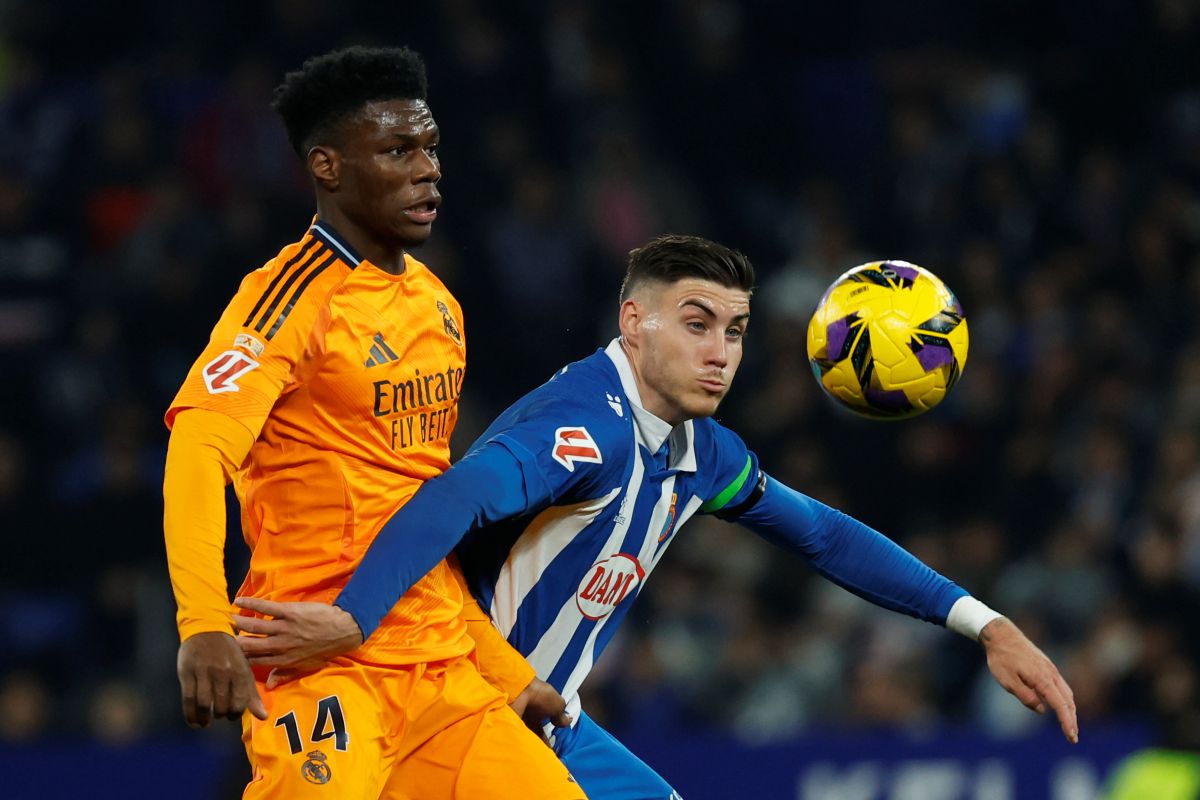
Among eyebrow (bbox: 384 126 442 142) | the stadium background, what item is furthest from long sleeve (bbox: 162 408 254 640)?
the stadium background

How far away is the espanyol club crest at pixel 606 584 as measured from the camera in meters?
4.51

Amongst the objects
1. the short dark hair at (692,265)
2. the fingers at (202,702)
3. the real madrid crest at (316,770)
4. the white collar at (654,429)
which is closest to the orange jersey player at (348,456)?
the real madrid crest at (316,770)

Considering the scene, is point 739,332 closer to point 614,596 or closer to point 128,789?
point 614,596

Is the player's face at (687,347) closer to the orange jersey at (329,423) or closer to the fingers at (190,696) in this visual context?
the orange jersey at (329,423)

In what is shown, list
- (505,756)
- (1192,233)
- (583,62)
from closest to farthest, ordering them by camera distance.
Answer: (505,756) < (1192,233) < (583,62)

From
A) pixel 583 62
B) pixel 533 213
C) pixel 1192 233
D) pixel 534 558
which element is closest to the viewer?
pixel 534 558

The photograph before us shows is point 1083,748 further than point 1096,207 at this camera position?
No

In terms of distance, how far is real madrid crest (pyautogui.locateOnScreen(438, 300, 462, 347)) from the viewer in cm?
429

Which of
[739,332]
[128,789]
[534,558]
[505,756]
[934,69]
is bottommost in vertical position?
[128,789]

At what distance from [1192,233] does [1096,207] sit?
25.8 inches

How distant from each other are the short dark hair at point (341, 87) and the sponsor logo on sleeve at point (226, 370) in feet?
2.17

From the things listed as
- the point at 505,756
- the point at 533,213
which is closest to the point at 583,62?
the point at 533,213

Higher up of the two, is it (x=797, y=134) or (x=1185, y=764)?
(x=797, y=134)

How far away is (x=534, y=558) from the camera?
4.45m
